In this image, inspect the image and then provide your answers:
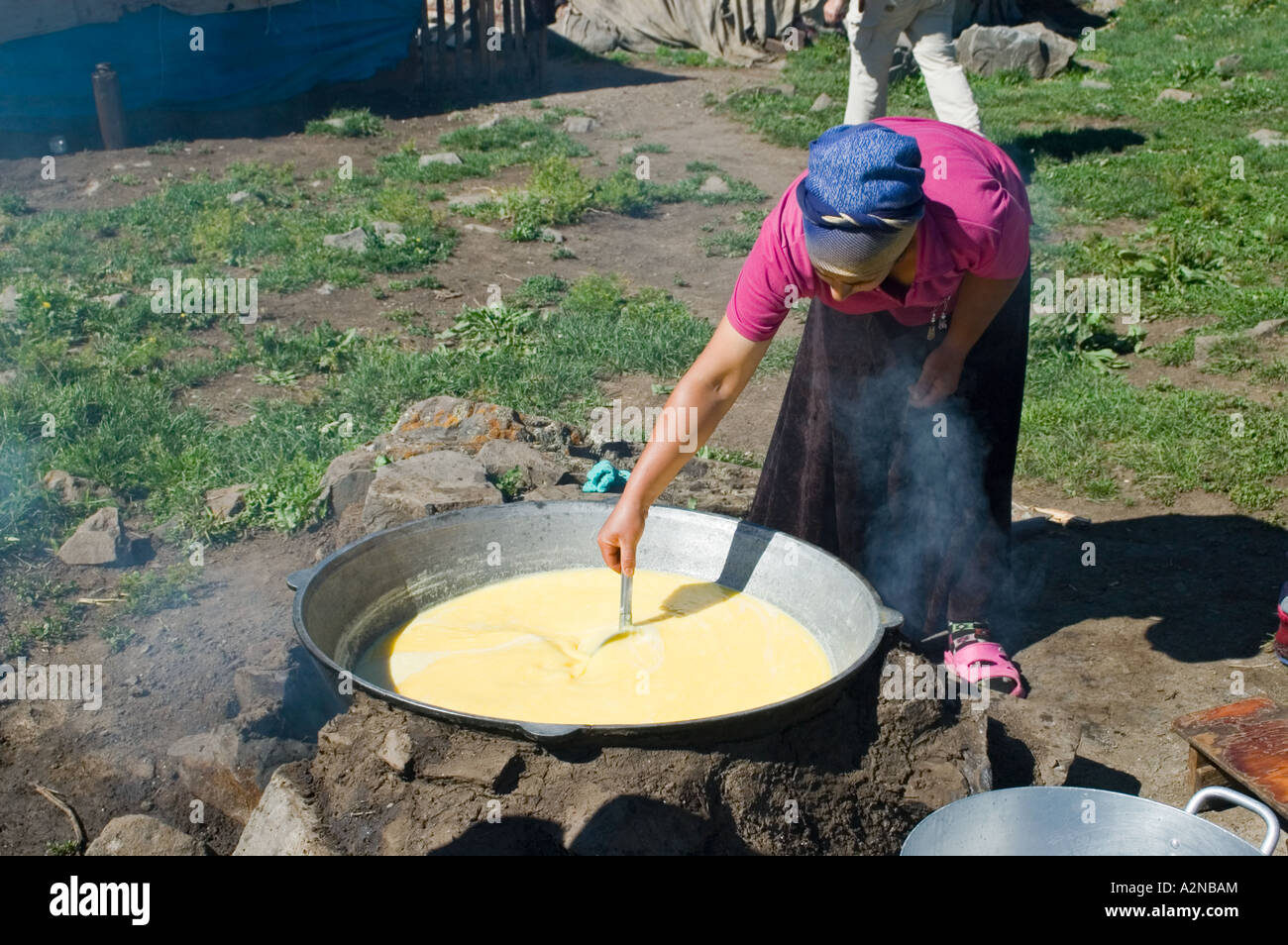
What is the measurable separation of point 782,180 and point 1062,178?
7.48ft

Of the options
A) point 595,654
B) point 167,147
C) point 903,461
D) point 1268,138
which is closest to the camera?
point 595,654

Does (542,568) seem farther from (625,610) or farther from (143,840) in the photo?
(143,840)

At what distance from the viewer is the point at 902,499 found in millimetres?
3707

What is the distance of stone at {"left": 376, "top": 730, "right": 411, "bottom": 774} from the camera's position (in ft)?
A: 8.54

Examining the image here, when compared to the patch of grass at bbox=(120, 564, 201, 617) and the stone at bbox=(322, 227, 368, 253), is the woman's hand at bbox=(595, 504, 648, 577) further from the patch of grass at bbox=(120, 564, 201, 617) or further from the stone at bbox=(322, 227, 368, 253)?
the stone at bbox=(322, 227, 368, 253)

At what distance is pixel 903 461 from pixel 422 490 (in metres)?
1.77

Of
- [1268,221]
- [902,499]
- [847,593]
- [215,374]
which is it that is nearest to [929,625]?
[902,499]

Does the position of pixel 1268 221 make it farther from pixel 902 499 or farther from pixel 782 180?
pixel 902 499

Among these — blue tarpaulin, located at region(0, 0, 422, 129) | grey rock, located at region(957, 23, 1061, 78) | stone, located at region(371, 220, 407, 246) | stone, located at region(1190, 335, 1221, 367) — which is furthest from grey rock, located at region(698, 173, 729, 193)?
grey rock, located at region(957, 23, 1061, 78)

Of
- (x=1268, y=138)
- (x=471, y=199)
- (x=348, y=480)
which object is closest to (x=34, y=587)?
(x=348, y=480)

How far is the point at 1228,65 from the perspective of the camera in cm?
1225

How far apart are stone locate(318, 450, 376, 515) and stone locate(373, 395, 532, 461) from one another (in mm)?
89

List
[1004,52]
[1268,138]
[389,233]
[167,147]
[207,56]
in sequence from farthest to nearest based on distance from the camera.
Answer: [1004,52]
[207,56]
[167,147]
[1268,138]
[389,233]

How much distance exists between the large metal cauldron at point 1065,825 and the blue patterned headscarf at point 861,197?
3.91 ft
